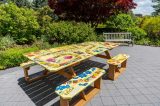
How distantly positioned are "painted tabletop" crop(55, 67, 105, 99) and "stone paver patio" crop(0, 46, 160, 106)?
20.3 inches

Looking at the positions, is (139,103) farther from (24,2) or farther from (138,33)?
(24,2)

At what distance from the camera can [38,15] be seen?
10203 mm

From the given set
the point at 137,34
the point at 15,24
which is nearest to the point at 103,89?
the point at 15,24

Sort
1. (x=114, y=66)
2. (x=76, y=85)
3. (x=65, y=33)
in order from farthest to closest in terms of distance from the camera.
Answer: (x=65, y=33), (x=114, y=66), (x=76, y=85)

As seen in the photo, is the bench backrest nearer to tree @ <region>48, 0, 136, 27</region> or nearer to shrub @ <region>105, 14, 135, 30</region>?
tree @ <region>48, 0, 136, 27</region>

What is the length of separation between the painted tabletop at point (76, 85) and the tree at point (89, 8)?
7.12 meters

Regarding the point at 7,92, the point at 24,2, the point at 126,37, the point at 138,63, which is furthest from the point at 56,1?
the point at 24,2

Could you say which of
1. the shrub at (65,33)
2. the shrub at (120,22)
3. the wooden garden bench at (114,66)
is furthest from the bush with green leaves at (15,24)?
the shrub at (120,22)

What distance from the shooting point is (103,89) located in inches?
172

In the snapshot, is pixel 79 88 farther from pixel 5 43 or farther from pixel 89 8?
pixel 89 8

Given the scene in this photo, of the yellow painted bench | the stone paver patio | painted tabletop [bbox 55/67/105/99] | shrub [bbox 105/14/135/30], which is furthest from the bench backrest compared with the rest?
painted tabletop [bbox 55/67/105/99]

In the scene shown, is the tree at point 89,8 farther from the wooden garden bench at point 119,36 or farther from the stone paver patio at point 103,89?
the stone paver patio at point 103,89

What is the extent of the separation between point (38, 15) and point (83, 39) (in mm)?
3233

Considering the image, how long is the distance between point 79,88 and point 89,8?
27.0 ft
